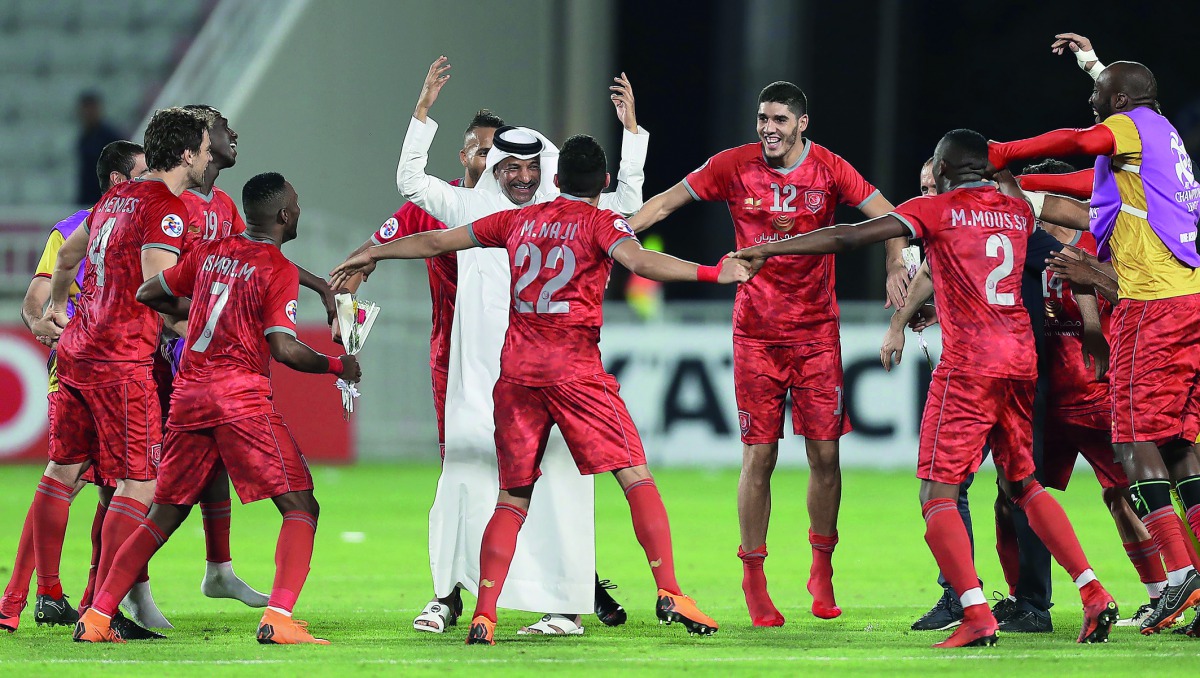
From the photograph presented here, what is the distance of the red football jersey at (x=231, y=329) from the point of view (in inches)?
249

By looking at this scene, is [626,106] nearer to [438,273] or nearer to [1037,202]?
[438,273]

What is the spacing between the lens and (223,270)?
637cm

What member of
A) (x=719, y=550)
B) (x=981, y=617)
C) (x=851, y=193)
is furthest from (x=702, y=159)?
(x=981, y=617)

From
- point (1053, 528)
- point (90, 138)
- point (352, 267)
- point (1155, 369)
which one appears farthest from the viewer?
point (90, 138)

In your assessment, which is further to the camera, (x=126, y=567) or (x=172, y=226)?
(x=172, y=226)

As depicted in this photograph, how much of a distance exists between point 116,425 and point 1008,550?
13.0 feet

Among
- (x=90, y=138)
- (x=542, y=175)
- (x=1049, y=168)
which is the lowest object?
(x=542, y=175)

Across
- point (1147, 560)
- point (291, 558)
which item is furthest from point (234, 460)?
point (1147, 560)

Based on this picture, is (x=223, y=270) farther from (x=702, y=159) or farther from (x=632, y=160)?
(x=702, y=159)

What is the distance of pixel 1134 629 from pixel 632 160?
9.79 feet

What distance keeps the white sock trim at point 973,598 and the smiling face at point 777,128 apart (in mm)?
2151

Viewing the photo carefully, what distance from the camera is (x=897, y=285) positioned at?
7289 millimetres

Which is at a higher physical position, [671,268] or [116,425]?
[671,268]

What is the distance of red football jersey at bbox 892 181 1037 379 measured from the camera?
20.9ft
